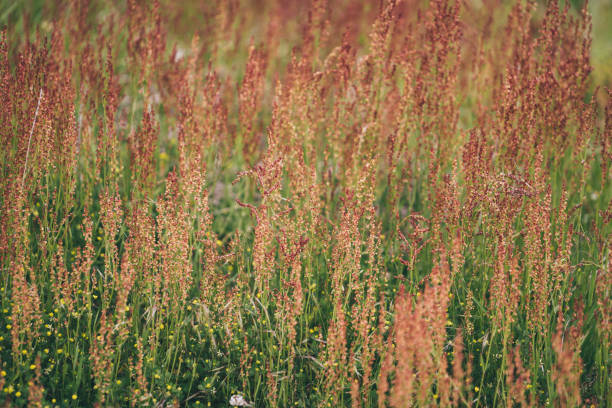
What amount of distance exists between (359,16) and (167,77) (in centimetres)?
319

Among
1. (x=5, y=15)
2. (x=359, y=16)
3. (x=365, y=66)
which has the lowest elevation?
(x=365, y=66)

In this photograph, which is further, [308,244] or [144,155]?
[144,155]

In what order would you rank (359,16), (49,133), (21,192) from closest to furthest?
(21,192)
(49,133)
(359,16)

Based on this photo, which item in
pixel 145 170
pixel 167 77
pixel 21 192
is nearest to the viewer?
pixel 21 192

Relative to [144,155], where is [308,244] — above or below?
below

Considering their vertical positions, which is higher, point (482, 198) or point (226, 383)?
point (482, 198)

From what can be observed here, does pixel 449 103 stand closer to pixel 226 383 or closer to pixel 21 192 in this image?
pixel 226 383

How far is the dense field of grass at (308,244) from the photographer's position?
2.32 m

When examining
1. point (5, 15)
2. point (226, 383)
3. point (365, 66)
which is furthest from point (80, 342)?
point (5, 15)

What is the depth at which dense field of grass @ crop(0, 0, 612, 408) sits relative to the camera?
232 centimetres

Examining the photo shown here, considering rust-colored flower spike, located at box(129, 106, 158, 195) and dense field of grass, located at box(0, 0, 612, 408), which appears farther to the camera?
rust-colored flower spike, located at box(129, 106, 158, 195)

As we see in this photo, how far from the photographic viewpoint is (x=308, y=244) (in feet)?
9.59

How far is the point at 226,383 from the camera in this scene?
260 centimetres

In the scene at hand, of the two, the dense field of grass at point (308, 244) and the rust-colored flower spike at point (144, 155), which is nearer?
the dense field of grass at point (308, 244)
